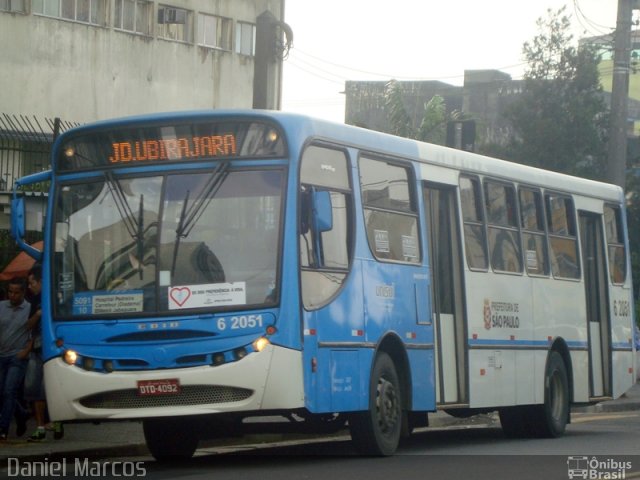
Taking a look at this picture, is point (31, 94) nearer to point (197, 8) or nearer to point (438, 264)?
point (197, 8)

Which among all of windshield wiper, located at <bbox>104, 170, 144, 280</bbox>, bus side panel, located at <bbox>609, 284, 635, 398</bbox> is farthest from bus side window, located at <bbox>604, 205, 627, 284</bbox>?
windshield wiper, located at <bbox>104, 170, 144, 280</bbox>

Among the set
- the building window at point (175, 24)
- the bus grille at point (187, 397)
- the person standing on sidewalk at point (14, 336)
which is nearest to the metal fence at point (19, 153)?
the person standing on sidewalk at point (14, 336)

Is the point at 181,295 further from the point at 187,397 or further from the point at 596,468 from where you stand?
the point at 596,468

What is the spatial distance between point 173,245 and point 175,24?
32122 mm

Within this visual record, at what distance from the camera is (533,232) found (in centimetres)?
1741

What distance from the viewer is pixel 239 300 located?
39.4 ft

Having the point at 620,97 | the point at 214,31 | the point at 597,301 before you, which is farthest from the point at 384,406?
the point at 214,31

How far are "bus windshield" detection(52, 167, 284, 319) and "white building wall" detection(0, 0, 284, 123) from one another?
26820mm

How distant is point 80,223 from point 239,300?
167 centimetres

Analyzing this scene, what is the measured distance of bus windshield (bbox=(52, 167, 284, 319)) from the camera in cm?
1205

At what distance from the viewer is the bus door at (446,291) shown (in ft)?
48.7

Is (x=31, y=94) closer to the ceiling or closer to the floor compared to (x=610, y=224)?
closer to the ceiling

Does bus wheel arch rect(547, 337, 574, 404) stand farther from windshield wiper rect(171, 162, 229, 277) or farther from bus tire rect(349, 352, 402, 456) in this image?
windshield wiper rect(171, 162, 229, 277)

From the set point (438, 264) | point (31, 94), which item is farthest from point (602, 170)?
point (438, 264)
